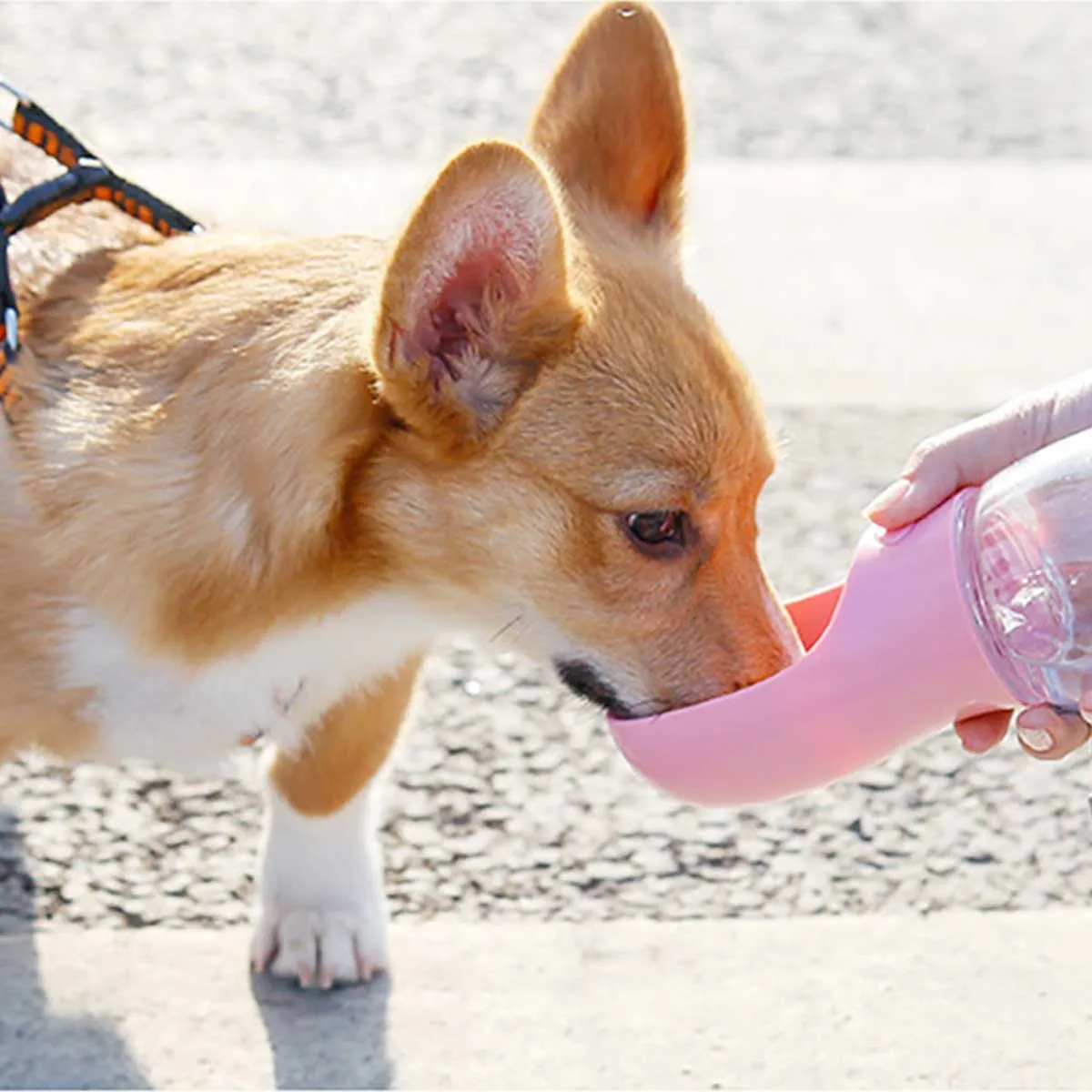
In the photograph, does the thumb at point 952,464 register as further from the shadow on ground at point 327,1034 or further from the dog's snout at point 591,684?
the shadow on ground at point 327,1034

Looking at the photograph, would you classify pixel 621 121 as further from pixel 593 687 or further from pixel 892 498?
pixel 593 687

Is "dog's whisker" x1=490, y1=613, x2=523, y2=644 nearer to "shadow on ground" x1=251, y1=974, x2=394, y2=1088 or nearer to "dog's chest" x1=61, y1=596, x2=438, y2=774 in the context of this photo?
"dog's chest" x1=61, y1=596, x2=438, y2=774

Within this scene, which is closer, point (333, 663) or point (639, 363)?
point (639, 363)

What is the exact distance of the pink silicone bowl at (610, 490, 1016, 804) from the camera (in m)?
2.85

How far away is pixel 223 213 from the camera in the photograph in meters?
6.09

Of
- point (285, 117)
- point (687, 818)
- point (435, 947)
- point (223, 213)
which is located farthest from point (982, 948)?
point (285, 117)

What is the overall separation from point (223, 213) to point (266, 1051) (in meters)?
3.26

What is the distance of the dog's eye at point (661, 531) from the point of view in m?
2.95

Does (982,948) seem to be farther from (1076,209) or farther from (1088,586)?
(1076,209)

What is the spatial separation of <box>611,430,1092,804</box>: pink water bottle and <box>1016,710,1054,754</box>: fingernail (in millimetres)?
30

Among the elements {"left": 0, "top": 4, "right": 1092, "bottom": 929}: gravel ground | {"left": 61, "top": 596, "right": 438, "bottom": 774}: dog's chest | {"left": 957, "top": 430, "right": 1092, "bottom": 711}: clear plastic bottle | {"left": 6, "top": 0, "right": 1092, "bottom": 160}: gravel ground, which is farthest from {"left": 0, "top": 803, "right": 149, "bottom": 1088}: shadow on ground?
{"left": 6, "top": 0, "right": 1092, "bottom": 160}: gravel ground

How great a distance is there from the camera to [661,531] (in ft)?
9.73

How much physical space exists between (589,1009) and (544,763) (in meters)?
0.73

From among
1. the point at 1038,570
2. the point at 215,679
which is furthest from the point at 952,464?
the point at 215,679
